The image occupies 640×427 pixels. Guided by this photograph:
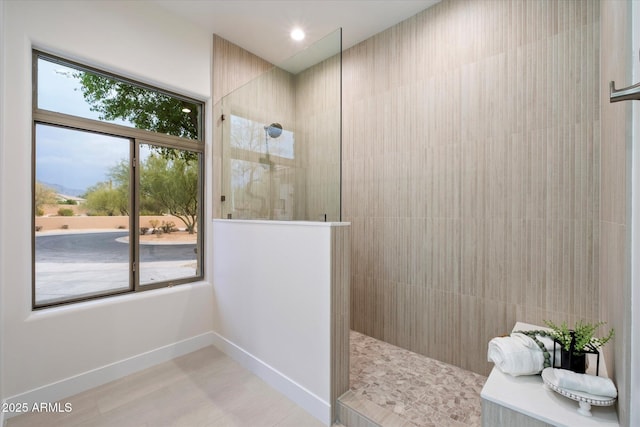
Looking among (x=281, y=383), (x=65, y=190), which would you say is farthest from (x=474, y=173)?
(x=65, y=190)

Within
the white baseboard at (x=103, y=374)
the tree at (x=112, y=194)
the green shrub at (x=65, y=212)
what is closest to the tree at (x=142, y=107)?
the tree at (x=112, y=194)

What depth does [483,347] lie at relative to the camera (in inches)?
79.4

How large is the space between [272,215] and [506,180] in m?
1.67

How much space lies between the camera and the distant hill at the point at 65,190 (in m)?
2.00

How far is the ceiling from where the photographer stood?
7.68 ft

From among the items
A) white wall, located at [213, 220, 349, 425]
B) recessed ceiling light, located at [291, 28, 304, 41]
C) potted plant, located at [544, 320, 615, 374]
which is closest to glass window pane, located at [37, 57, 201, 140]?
white wall, located at [213, 220, 349, 425]

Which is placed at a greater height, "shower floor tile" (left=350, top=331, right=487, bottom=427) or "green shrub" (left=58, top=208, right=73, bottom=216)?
"green shrub" (left=58, top=208, right=73, bottom=216)

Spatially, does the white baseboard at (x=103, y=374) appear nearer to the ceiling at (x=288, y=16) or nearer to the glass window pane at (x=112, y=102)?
the glass window pane at (x=112, y=102)

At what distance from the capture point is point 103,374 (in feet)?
6.79

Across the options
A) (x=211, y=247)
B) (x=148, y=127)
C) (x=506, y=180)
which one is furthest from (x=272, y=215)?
(x=506, y=180)

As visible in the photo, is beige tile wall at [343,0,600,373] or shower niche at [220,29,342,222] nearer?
beige tile wall at [343,0,600,373]

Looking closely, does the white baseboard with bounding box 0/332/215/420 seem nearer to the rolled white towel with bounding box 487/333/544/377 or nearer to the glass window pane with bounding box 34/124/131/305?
the glass window pane with bounding box 34/124/131/305

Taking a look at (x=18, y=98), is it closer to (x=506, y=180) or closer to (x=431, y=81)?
(x=431, y=81)

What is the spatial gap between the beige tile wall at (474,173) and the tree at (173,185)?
5.20 feet
